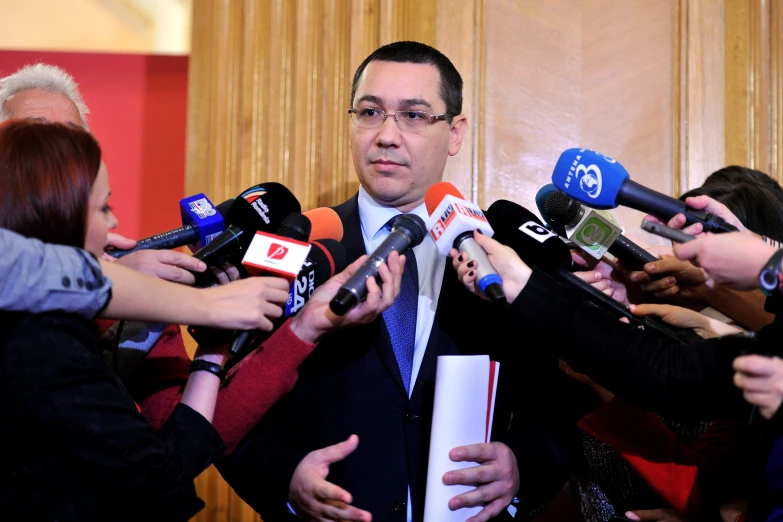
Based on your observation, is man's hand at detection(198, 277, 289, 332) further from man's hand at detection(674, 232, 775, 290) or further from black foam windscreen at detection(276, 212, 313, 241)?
man's hand at detection(674, 232, 775, 290)

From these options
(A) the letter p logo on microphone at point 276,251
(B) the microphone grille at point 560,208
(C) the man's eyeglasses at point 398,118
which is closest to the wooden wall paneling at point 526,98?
(C) the man's eyeglasses at point 398,118

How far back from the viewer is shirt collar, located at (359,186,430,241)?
210 centimetres

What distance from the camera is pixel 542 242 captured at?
168 cm

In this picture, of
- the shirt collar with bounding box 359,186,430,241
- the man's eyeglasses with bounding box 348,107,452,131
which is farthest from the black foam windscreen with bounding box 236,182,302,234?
the man's eyeglasses with bounding box 348,107,452,131

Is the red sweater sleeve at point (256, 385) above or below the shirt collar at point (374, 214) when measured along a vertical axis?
below

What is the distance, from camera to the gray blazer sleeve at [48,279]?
1.18 metres

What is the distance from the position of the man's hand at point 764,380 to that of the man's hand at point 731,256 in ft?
0.50

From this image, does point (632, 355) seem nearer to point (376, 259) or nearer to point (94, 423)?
point (376, 259)

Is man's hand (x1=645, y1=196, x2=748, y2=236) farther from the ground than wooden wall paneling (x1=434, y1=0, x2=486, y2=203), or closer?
closer

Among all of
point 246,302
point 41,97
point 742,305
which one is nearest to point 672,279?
point 742,305

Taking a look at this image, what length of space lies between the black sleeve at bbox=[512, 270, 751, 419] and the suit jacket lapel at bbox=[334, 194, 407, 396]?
377 mm

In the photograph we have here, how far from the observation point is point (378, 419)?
1832 mm

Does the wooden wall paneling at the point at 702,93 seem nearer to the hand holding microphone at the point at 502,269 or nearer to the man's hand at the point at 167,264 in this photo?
the hand holding microphone at the point at 502,269

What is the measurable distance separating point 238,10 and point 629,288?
67.8 inches
